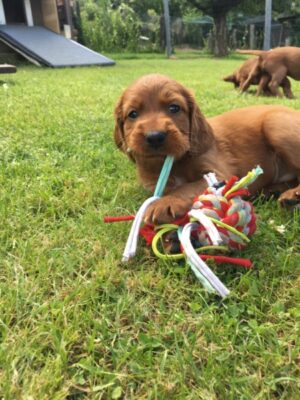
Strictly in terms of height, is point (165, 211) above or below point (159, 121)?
below

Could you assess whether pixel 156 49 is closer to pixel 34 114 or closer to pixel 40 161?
pixel 34 114

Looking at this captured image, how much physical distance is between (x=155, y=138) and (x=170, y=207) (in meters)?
0.36

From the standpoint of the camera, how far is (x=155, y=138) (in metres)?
2.21

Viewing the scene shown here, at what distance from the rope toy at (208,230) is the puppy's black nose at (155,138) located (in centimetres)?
35

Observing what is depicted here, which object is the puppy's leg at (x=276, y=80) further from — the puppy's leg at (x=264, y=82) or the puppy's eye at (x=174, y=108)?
the puppy's eye at (x=174, y=108)

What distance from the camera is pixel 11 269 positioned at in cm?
191

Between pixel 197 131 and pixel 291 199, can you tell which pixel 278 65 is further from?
pixel 291 199

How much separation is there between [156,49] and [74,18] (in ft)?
15.3

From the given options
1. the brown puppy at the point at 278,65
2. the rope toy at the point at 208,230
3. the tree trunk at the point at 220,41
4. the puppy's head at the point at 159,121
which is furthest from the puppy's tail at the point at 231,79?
the tree trunk at the point at 220,41

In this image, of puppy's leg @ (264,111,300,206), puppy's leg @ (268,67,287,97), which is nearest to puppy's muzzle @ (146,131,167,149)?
puppy's leg @ (264,111,300,206)

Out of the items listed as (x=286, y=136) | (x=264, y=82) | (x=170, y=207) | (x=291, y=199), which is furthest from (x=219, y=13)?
(x=170, y=207)

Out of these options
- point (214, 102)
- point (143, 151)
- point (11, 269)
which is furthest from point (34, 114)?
point (11, 269)

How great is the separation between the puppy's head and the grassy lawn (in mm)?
412

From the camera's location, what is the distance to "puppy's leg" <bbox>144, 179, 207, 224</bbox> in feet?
6.77
